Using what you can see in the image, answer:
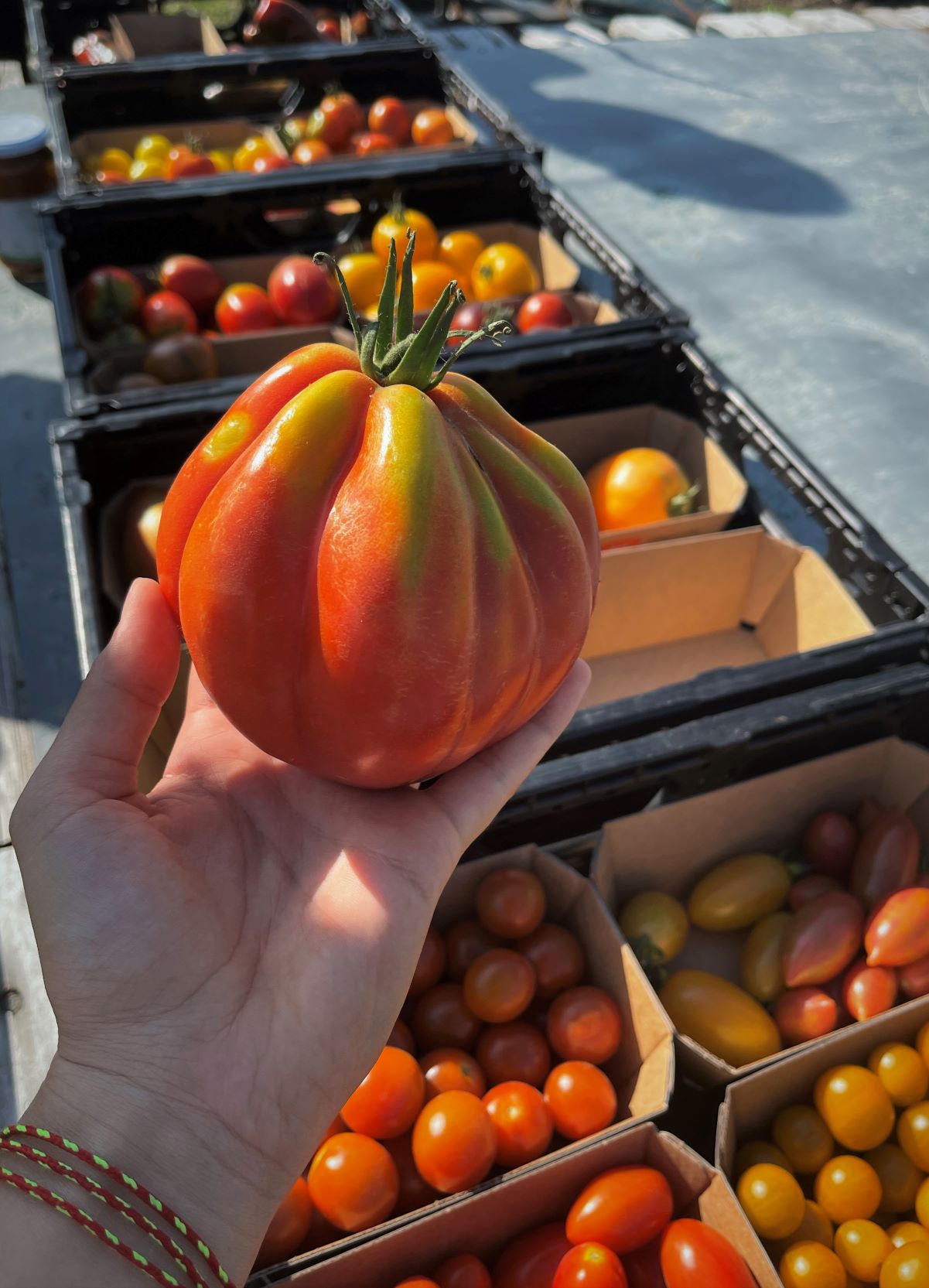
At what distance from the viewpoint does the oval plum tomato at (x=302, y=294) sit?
3004 millimetres

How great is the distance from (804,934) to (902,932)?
0.18m

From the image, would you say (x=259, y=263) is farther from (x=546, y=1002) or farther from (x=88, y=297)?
(x=546, y=1002)

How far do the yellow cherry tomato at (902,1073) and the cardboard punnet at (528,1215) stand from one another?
40 centimetres

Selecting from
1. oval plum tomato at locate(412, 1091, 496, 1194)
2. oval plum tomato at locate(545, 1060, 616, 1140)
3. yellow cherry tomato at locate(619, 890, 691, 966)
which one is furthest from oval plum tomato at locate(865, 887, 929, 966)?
oval plum tomato at locate(412, 1091, 496, 1194)

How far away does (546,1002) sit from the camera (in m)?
1.82

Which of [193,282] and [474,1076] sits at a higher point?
[193,282]

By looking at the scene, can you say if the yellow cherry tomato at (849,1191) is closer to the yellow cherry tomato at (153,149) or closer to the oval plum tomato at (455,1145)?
the oval plum tomato at (455,1145)

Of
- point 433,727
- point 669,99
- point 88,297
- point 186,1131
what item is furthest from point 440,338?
point 669,99

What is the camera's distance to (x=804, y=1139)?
64.5 inches

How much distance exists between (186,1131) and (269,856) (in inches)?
14.8

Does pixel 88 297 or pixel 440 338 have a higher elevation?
pixel 440 338

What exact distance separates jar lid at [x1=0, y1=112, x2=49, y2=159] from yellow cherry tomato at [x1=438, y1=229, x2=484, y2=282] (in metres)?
1.63

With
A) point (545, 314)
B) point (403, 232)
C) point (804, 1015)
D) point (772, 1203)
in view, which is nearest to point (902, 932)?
point (804, 1015)

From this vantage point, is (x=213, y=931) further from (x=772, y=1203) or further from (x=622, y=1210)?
(x=772, y=1203)
